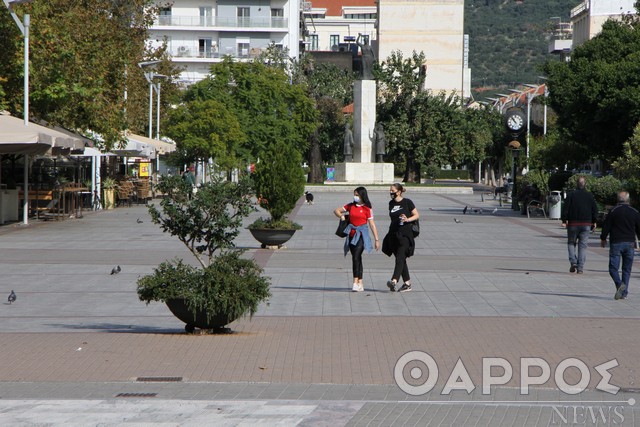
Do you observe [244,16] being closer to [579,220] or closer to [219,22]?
[219,22]

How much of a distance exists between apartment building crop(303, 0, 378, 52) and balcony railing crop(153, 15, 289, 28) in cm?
6215

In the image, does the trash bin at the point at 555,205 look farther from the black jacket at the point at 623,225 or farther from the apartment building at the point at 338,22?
the apartment building at the point at 338,22

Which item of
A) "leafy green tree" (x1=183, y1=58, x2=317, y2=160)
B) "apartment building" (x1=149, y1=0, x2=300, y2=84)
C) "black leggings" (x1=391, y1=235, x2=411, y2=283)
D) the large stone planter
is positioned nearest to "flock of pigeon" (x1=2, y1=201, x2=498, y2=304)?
"black leggings" (x1=391, y1=235, x2=411, y2=283)

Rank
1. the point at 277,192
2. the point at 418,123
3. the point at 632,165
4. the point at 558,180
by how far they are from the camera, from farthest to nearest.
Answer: the point at 418,123 < the point at 558,180 < the point at 632,165 < the point at 277,192

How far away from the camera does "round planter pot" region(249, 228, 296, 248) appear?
2328 centimetres

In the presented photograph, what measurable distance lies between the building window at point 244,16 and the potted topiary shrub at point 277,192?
69405 millimetres

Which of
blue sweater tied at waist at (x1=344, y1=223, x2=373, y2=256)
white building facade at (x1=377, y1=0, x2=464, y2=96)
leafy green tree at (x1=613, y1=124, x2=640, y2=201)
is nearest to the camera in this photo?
blue sweater tied at waist at (x1=344, y1=223, x2=373, y2=256)

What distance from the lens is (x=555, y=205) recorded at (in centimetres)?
3594

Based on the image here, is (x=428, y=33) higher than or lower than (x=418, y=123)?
higher

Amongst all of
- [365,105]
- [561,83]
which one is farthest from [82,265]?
[365,105]

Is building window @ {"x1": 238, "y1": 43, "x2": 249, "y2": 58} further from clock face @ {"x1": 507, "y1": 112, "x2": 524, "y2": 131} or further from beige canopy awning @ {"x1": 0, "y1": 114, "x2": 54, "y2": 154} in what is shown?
beige canopy awning @ {"x1": 0, "y1": 114, "x2": 54, "y2": 154}

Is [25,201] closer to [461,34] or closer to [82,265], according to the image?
[82,265]

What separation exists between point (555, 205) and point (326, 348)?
86.2 feet

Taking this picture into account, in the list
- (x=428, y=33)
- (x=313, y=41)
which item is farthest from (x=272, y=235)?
(x=313, y=41)
